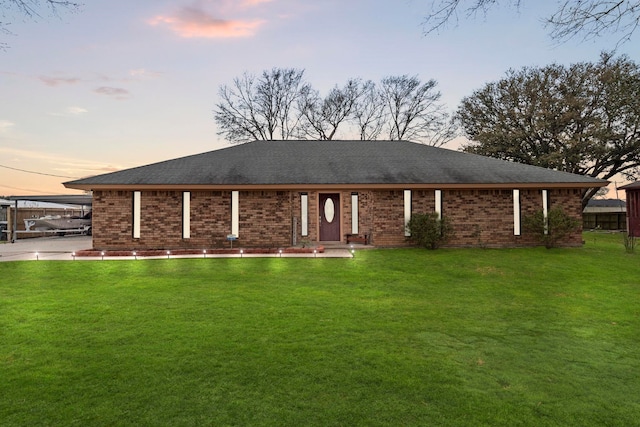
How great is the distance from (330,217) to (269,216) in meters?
3.56

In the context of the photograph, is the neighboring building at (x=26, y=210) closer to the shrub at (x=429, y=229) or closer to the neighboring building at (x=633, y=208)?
the shrub at (x=429, y=229)

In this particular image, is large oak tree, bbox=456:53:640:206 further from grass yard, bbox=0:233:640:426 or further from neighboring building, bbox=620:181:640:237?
grass yard, bbox=0:233:640:426

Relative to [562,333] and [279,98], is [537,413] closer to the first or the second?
[562,333]

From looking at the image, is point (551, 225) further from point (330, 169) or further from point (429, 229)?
point (330, 169)

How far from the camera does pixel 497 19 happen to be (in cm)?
474

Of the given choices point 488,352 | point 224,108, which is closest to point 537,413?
point 488,352

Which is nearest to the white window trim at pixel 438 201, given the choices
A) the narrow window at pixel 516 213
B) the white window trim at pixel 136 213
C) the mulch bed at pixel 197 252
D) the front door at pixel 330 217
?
the narrow window at pixel 516 213

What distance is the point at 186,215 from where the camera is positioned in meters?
14.4

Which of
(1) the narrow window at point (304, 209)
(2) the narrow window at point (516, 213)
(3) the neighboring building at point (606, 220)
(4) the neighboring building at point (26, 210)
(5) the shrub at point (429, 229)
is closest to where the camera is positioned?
(5) the shrub at point (429, 229)

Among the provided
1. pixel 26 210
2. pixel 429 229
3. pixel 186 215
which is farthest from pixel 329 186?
pixel 26 210

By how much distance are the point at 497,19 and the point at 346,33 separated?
26.4ft

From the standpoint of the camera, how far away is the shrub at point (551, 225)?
46.2 ft

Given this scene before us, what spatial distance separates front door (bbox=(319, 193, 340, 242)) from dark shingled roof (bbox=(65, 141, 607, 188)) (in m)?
1.65

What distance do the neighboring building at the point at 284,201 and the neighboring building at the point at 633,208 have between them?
12899 mm
